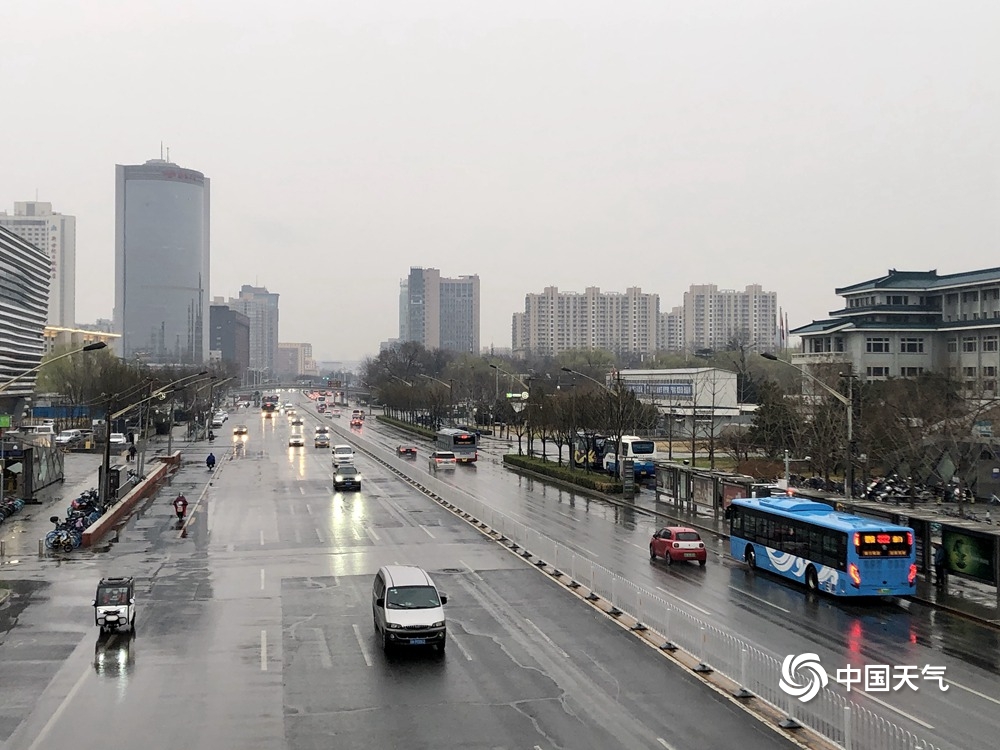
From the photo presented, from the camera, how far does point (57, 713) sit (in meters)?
17.1

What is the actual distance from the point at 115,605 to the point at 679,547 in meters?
18.0

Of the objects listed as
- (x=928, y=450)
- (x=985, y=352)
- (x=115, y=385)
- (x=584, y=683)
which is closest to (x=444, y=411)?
(x=115, y=385)

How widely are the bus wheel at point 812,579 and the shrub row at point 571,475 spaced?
2661cm

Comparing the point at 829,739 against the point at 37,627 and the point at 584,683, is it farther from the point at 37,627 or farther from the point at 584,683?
the point at 37,627

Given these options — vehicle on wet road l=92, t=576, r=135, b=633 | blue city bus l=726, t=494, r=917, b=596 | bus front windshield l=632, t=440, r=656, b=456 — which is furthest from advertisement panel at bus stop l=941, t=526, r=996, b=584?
bus front windshield l=632, t=440, r=656, b=456

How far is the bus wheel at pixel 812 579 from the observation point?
1096 inches

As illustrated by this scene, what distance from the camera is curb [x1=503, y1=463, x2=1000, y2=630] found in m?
24.5

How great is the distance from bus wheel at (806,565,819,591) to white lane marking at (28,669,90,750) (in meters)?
19.4

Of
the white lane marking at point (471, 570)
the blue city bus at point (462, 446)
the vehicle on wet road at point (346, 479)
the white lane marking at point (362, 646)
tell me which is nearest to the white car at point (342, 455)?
the blue city bus at point (462, 446)

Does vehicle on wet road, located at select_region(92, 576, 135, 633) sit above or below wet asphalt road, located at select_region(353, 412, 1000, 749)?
above

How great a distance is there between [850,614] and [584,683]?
32.8 feet

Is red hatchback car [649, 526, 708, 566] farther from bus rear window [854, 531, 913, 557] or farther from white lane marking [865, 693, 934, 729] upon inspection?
white lane marking [865, 693, 934, 729]

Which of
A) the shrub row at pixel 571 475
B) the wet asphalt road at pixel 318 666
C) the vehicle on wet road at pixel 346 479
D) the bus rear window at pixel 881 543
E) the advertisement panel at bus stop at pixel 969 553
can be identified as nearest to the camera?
the wet asphalt road at pixel 318 666

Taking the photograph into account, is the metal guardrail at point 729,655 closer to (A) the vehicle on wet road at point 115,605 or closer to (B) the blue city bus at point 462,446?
(A) the vehicle on wet road at point 115,605
